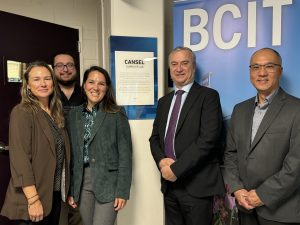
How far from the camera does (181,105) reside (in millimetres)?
2010

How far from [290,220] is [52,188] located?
1286 mm

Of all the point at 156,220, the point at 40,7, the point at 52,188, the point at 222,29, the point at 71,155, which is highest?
the point at 40,7

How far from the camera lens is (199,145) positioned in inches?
72.8

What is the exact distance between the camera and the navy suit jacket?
6.06ft

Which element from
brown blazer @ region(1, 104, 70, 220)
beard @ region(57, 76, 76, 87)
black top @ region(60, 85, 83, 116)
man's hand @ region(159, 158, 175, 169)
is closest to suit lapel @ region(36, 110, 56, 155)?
brown blazer @ region(1, 104, 70, 220)

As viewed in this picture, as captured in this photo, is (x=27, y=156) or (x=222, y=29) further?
(x=222, y=29)

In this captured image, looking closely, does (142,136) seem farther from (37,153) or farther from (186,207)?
(37,153)

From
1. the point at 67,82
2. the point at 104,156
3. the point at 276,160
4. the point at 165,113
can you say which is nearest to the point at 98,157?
the point at 104,156

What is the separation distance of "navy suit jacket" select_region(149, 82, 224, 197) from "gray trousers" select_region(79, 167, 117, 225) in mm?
445

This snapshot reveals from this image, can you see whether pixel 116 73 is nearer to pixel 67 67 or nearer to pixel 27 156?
pixel 67 67

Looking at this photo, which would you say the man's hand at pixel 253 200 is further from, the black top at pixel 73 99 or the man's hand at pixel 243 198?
the black top at pixel 73 99

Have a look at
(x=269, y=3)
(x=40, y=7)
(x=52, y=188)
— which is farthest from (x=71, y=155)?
(x=40, y=7)

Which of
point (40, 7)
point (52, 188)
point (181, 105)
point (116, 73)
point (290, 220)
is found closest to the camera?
point (290, 220)

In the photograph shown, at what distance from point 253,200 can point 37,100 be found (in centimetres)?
133
